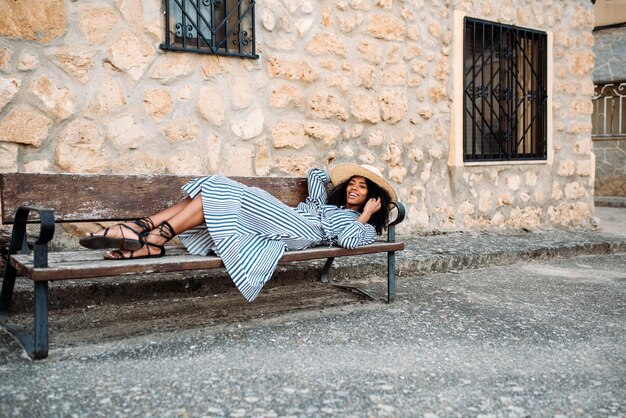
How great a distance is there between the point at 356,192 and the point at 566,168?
3981mm

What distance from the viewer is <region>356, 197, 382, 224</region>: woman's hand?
13.2ft

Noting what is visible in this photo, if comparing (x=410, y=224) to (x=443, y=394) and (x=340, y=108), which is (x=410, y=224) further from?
(x=443, y=394)

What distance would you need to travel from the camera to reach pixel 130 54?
450 cm

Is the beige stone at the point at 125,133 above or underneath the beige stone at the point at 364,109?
underneath

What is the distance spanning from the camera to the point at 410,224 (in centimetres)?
605

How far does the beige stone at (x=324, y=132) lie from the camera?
5.36 meters

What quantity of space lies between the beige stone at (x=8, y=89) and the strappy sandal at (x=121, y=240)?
141cm

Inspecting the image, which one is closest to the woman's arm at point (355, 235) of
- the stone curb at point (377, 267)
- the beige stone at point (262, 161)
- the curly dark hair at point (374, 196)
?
the curly dark hair at point (374, 196)

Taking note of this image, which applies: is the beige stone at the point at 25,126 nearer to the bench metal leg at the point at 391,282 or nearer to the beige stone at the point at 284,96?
the beige stone at the point at 284,96

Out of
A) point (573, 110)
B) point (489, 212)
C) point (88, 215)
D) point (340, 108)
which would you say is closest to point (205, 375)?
point (88, 215)

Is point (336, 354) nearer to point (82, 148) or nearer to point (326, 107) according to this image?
point (82, 148)

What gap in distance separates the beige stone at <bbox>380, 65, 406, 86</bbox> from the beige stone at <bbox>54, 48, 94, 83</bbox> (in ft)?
8.32

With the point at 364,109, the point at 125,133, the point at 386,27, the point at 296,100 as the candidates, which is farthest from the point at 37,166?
the point at 386,27

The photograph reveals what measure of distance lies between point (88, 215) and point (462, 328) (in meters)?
2.05
